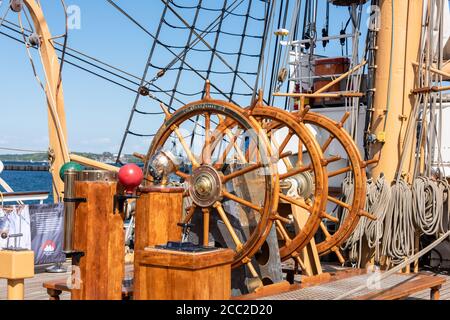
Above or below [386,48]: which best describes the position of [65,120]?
below

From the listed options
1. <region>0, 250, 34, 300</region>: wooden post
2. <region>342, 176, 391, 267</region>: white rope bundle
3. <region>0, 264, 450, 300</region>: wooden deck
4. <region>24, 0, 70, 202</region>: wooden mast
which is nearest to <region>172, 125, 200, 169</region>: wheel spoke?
<region>0, 264, 450, 300</region>: wooden deck

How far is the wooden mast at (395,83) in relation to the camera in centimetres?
806

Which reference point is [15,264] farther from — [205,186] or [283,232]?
[283,232]

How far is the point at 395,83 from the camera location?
8070 mm

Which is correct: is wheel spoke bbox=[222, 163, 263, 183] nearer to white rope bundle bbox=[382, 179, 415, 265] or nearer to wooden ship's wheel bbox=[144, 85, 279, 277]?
wooden ship's wheel bbox=[144, 85, 279, 277]

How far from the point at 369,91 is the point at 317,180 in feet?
7.14

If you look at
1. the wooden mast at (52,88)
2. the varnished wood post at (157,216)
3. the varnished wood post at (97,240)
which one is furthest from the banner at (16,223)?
the varnished wood post at (97,240)

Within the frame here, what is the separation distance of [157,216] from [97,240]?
49 cm

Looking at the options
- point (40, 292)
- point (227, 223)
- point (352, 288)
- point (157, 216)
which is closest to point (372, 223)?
point (352, 288)

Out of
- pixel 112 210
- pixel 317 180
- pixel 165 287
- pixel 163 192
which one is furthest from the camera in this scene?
pixel 317 180

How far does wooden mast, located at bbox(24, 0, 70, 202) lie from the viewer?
30.7 ft
